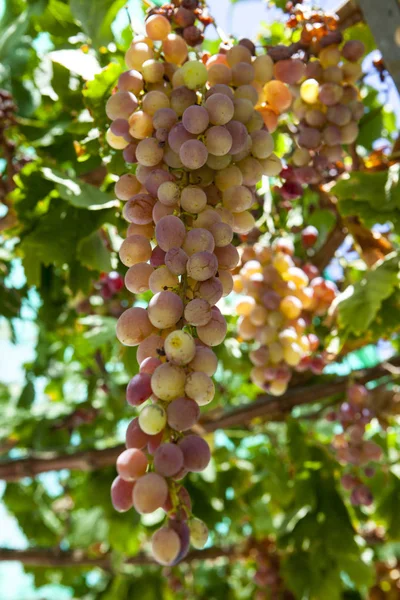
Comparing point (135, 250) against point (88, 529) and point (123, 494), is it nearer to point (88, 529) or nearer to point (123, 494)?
point (123, 494)

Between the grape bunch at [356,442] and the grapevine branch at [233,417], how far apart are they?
18cm

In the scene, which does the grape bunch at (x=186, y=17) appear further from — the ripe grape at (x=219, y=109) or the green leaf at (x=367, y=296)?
the green leaf at (x=367, y=296)

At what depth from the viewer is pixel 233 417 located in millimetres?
2092

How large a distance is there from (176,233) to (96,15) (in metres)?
0.96

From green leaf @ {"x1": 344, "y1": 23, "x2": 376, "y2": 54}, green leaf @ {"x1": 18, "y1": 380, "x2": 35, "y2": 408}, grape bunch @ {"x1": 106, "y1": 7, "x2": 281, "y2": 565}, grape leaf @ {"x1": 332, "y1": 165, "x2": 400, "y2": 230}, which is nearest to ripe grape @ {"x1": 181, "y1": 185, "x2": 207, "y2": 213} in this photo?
grape bunch @ {"x1": 106, "y1": 7, "x2": 281, "y2": 565}

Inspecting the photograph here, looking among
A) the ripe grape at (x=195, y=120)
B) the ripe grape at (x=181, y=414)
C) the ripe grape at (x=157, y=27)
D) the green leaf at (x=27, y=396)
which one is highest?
the ripe grape at (x=157, y=27)

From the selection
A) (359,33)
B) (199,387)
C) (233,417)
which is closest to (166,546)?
(199,387)

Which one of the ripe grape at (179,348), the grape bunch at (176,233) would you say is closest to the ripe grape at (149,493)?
the grape bunch at (176,233)

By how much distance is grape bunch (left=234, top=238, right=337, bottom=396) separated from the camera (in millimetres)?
1499

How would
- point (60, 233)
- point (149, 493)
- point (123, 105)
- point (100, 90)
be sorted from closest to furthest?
1. point (149, 493)
2. point (123, 105)
3. point (100, 90)
4. point (60, 233)

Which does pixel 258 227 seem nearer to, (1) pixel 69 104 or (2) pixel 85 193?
(2) pixel 85 193

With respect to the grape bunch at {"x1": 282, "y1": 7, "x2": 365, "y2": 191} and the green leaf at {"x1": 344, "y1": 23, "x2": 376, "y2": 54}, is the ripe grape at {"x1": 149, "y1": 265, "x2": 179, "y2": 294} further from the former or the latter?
the green leaf at {"x1": 344, "y1": 23, "x2": 376, "y2": 54}

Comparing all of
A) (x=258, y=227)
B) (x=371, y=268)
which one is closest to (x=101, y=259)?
(x=258, y=227)

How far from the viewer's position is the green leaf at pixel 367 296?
135 centimetres
